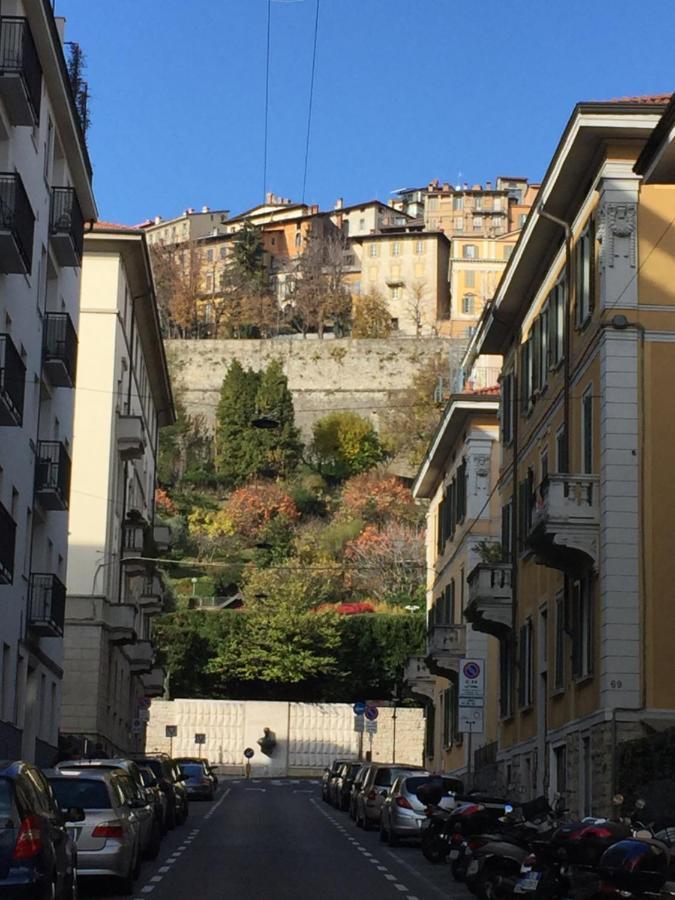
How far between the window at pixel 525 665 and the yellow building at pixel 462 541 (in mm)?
5808

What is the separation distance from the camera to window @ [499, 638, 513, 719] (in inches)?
1489

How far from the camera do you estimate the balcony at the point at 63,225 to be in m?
36.6

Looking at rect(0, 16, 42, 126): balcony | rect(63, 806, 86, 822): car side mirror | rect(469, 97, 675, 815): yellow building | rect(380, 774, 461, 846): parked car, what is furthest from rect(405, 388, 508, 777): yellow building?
rect(63, 806, 86, 822): car side mirror

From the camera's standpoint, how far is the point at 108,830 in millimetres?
19844

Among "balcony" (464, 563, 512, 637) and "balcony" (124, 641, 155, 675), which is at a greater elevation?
"balcony" (464, 563, 512, 637)

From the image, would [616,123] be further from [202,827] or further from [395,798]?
[202,827]

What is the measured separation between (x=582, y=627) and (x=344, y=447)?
3627 inches

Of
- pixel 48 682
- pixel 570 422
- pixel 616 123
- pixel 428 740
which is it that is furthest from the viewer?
pixel 428 740

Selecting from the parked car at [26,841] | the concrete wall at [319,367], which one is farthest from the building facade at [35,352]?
the concrete wall at [319,367]

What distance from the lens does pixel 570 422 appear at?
3091 cm

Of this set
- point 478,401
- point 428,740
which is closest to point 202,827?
point 478,401

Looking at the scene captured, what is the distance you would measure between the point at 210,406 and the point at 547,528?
106 metres

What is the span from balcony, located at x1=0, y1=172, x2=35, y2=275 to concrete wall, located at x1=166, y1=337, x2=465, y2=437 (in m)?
100

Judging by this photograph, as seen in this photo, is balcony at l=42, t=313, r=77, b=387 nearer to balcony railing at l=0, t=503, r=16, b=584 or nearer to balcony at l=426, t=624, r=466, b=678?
balcony railing at l=0, t=503, r=16, b=584
